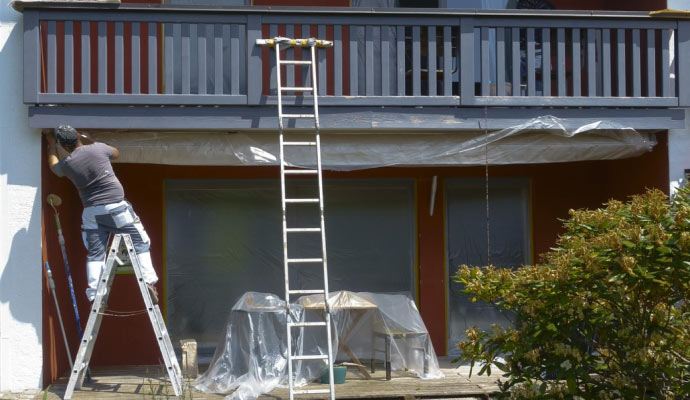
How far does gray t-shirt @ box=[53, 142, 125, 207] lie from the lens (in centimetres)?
710

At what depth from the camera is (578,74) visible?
8086mm

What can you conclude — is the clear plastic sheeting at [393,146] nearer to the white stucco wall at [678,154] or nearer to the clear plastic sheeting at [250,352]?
the white stucco wall at [678,154]

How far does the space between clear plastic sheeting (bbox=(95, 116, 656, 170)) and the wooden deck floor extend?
204 centimetres

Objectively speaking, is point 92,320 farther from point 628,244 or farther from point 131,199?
point 628,244

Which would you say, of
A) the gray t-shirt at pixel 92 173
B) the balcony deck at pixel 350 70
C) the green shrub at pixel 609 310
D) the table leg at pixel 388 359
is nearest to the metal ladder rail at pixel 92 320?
the gray t-shirt at pixel 92 173

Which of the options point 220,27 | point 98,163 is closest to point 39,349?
point 98,163

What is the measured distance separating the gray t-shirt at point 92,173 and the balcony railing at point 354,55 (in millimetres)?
552

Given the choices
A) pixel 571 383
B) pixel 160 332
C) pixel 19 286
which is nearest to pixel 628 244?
pixel 571 383

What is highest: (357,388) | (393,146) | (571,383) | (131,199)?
(393,146)

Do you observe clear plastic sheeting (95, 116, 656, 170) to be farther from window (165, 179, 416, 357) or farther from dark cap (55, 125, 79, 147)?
window (165, 179, 416, 357)

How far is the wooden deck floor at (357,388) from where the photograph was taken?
7223 mm

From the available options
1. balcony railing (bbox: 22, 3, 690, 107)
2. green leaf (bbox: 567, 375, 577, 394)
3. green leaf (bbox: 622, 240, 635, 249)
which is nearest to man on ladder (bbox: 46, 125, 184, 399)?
balcony railing (bbox: 22, 3, 690, 107)

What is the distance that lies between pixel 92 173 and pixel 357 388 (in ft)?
9.82

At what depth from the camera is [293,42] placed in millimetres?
7641
